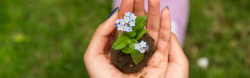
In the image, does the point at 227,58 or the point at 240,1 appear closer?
the point at 227,58

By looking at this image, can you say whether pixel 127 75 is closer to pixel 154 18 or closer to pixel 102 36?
pixel 102 36

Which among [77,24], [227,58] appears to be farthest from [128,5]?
[227,58]

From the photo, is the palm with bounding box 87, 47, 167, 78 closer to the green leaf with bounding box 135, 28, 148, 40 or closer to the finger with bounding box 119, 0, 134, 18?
the green leaf with bounding box 135, 28, 148, 40

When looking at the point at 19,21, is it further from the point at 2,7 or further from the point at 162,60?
the point at 162,60

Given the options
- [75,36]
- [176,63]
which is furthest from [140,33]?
[75,36]

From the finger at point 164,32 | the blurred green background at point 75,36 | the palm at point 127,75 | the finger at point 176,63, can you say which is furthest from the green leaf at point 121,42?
the blurred green background at point 75,36

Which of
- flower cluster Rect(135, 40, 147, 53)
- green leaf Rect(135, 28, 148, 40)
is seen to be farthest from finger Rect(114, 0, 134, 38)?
flower cluster Rect(135, 40, 147, 53)

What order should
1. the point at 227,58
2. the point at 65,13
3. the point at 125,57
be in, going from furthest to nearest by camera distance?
the point at 65,13 < the point at 227,58 < the point at 125,57
